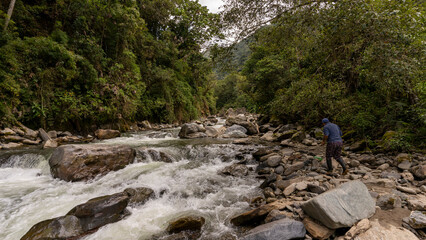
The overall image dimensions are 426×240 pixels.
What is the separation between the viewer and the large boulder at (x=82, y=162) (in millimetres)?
4969

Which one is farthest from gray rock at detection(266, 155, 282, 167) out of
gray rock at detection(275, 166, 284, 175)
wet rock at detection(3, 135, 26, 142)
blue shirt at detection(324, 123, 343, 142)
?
wet rock at detection(3, 135, 26, 142)

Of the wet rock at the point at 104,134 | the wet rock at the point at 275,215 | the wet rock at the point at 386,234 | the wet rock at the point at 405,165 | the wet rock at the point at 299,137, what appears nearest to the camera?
the wet rock at the point at 386,234

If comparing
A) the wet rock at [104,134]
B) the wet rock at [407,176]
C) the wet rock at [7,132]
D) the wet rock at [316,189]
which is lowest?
→ the wet rock at [407,176]

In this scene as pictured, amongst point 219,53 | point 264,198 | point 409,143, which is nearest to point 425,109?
point 409,143

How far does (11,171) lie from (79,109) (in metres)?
4.92

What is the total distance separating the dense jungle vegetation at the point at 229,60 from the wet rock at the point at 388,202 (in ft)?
7.35

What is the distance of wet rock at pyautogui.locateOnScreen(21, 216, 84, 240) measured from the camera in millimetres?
2814

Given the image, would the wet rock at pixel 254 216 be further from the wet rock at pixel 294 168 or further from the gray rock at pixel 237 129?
the gray rock at pixel 237 129

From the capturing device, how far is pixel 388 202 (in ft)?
9.57

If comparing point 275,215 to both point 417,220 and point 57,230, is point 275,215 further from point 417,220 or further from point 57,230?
point 57,230

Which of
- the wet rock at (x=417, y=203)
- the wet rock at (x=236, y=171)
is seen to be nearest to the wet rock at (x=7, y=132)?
the wet rock at (x=236, y=171)

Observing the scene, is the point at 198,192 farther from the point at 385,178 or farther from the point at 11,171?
the point at 11,171

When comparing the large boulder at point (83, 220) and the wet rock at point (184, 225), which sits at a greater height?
the large boulder at point (83, 220)

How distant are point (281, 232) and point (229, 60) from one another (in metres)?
Result: 4.80
